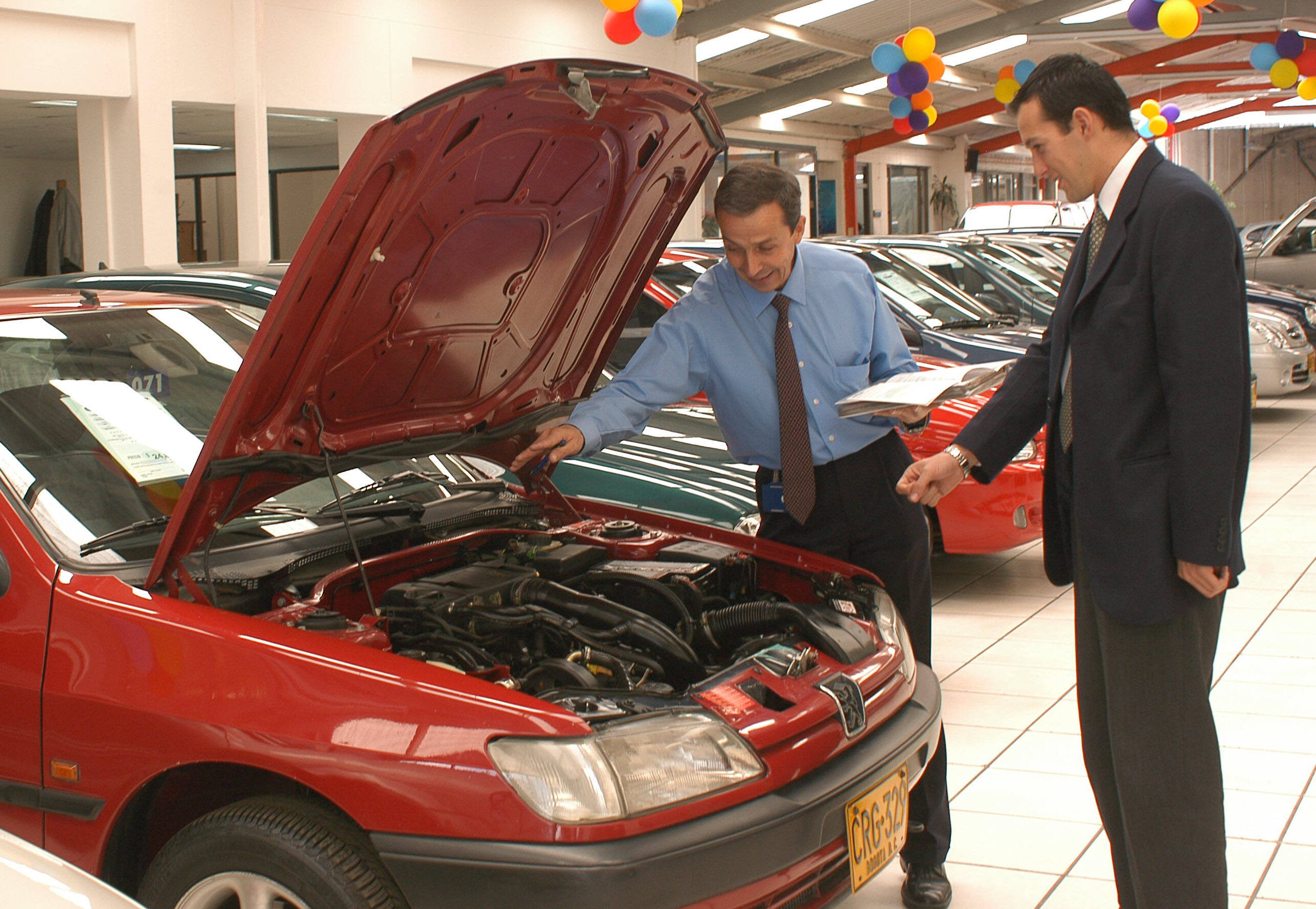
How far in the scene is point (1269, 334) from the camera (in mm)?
10047

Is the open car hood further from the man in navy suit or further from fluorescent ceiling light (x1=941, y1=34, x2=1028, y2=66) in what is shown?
fluorescent ceiling light (x1=941, y1=34, x2=1028, y2=66)

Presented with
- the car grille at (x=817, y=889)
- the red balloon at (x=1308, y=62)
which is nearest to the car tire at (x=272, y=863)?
the car grille at (x=817, y=889)

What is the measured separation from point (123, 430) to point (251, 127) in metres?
8.78

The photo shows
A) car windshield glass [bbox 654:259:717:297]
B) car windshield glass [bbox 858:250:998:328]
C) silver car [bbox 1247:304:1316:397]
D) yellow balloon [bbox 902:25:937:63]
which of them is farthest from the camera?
yellow balloon [bbox 902:25:937:63]

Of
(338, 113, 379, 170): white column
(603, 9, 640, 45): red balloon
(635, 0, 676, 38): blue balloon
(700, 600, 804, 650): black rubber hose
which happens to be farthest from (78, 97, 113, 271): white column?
(700, 600, 804, 650): black rubber hose

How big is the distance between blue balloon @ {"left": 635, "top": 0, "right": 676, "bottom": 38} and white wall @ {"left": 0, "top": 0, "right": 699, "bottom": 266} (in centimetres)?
44

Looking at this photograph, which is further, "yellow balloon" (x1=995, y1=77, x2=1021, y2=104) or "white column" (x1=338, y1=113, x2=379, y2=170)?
"yellow balloon" (x1=995, y1=77, x2=1021, y2=104)

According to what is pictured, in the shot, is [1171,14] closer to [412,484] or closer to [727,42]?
[727,42]

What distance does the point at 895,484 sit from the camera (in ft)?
9.38

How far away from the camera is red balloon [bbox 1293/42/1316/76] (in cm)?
1642

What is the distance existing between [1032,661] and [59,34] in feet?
28.4

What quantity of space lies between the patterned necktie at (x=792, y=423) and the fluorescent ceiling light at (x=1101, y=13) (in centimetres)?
1671

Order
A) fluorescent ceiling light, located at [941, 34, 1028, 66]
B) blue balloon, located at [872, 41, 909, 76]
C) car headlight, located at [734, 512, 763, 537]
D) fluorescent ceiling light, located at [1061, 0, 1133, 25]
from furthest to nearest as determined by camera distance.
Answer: fluorescent ceiling light, located at [941, 34, 1028, 66], fluorescent ceiling light, located at [1061, 0, 1133, 25], blue balloon, located at [872, 41, 909, 76], car headlight, located at [734, 512, 763, 537]

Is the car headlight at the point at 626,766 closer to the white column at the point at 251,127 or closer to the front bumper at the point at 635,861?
the front bumper at the point at 635,861
